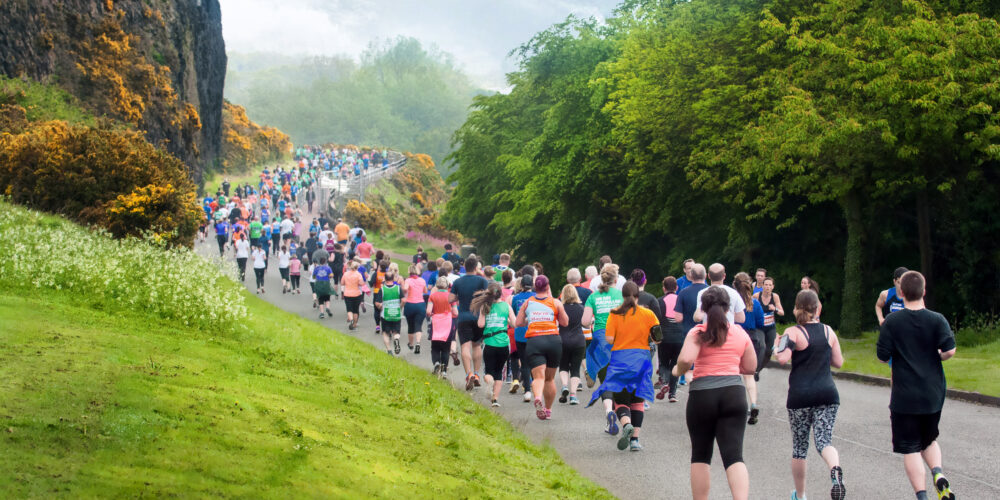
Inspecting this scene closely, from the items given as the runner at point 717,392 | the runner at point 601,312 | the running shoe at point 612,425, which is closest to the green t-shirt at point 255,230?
the runner at point 601,312

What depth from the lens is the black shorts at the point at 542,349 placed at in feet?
40.4

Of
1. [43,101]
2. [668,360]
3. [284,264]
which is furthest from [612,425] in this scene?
[43,101]

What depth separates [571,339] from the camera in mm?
13258

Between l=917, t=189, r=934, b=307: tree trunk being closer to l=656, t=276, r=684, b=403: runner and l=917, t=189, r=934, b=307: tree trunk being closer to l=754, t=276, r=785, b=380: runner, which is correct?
l=754, t=276, r=785, b=380: runner

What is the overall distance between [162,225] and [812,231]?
17539 millimetres

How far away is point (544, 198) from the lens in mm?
41875

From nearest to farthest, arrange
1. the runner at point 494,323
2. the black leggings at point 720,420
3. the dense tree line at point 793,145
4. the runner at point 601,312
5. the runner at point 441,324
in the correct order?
1. the black leggings at point 720,420
2. the runner at point 601,312
3. the runner at point 494,323
4. the runner at point 441,324
5. the dense tree line at point 793,145

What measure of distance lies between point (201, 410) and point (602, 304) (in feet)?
19.4

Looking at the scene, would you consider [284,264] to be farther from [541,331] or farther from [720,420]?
[720,420]

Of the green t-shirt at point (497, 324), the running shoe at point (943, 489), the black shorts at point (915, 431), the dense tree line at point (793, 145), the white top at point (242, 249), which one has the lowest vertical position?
the running shoe at point (943, 489)

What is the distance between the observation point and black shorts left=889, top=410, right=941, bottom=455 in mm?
7945

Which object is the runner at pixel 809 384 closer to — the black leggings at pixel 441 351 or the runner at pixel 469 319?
the runner at pixel 469 319

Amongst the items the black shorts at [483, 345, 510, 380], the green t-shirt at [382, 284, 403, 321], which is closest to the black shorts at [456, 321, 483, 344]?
the black shorts at [483, 345, 510, 380]

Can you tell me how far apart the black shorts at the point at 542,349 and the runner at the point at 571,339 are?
451mm
